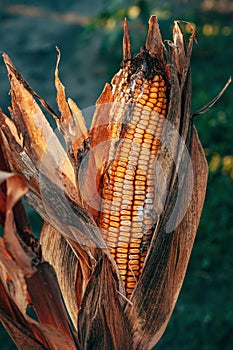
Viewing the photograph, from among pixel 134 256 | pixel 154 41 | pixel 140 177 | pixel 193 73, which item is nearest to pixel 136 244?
pixel 134 256

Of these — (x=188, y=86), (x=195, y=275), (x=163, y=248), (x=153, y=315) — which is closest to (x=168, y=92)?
(x=188, y=86)

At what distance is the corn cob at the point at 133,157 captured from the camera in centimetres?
128

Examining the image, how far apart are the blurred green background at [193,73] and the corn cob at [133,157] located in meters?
1.51

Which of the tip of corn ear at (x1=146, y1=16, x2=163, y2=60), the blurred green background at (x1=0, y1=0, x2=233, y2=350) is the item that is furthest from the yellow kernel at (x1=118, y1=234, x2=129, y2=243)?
the blurred green background at (x1=0, y1=0, x2=233, y2=350)

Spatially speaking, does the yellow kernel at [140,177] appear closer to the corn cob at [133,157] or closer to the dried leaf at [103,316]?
the corn cob at [133,157]

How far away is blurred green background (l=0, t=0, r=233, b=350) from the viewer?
2787mm

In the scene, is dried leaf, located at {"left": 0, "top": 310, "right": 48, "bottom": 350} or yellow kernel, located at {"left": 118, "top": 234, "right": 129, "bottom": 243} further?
yellow kernel, located at {"left": 118, "top": 234, "right": 129, "bottom": 243}

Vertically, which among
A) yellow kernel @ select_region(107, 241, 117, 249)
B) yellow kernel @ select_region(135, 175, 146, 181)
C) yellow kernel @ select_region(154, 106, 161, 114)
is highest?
yellow kernel @ select_region(154, 106, 161, 114)

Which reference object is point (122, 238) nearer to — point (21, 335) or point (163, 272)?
point (163, 272)

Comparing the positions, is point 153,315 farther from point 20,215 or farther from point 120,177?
point 20,215

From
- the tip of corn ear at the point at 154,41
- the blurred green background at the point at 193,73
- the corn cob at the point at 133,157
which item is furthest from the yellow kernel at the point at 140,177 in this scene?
the blurred green background at the point at 193,73

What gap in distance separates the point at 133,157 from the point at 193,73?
3.82 m

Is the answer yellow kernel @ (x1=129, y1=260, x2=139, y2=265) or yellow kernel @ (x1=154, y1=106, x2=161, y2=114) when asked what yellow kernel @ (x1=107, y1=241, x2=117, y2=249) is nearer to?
yellow kernel @ (x1=129, y1=260, x2=139, y2=265)

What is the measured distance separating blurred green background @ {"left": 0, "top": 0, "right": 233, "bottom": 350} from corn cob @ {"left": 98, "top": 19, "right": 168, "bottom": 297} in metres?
1.51
